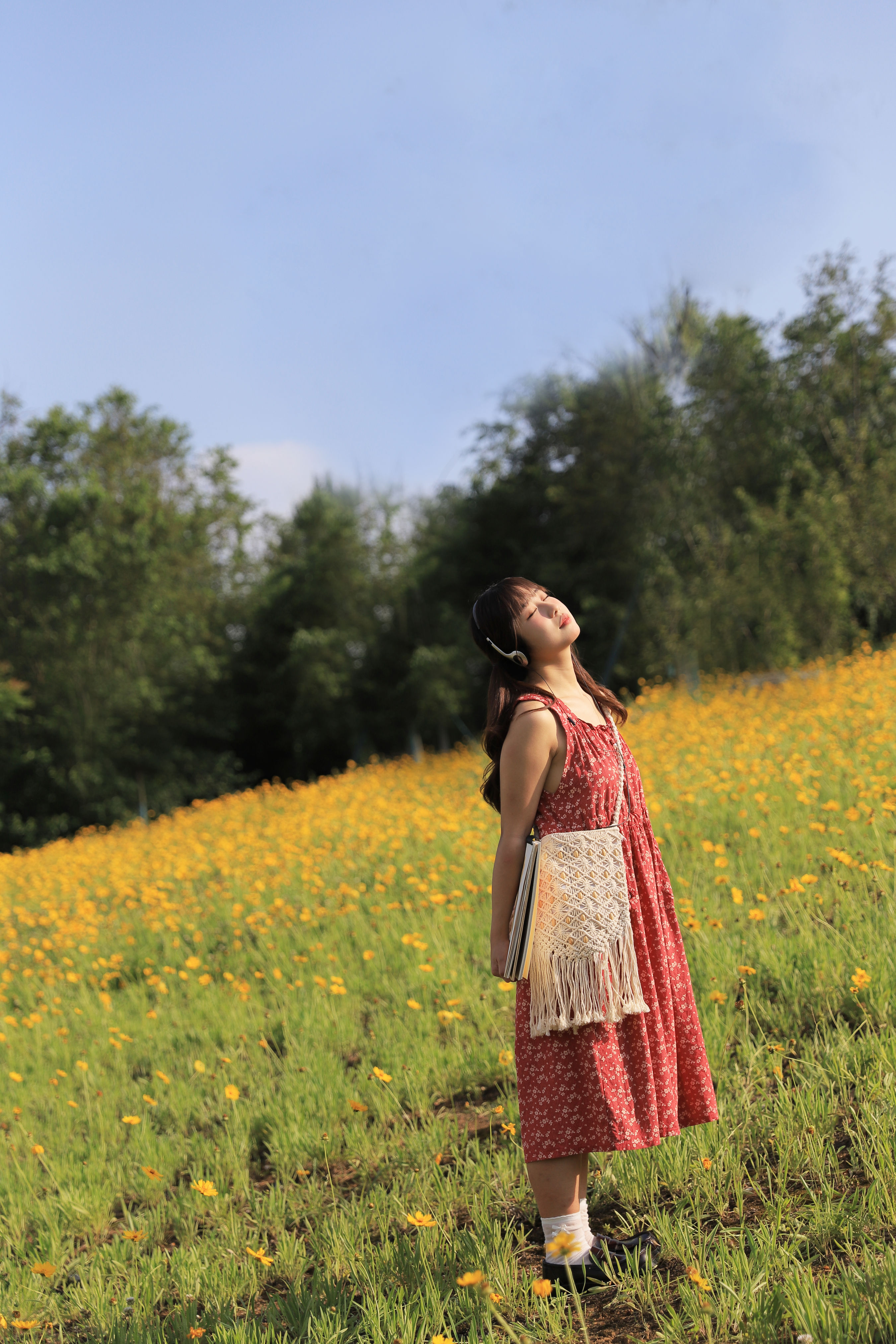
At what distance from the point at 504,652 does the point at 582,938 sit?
2.27ft

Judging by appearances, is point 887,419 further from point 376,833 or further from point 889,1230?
point 889,1230

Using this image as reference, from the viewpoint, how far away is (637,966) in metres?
2.08

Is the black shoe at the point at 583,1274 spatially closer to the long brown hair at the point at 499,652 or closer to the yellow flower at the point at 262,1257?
the yellow flower at the point at 262,1257

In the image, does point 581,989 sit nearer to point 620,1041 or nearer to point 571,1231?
point 620,1041

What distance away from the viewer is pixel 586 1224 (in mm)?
Answer: 2051

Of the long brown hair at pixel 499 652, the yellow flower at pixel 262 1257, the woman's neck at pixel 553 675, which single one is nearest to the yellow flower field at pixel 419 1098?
the yellow flower at pixel 262 1257

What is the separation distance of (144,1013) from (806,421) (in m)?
13.0

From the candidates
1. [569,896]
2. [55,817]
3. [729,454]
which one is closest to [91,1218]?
[569,896]

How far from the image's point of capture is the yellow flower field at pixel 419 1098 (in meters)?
2.05

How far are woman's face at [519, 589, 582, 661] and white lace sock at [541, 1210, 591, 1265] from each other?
127cm

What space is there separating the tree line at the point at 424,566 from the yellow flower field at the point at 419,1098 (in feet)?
24.1

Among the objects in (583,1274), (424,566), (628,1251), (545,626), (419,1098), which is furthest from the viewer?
(424,566)

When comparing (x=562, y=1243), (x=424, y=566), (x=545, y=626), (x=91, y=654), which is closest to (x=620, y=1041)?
(x=562, y=1243)

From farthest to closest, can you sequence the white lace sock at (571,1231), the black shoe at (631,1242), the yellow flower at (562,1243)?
the black shoe at (631,1242) → the white lace sock at (571,1231) → the yellow flower at (562,1243)
